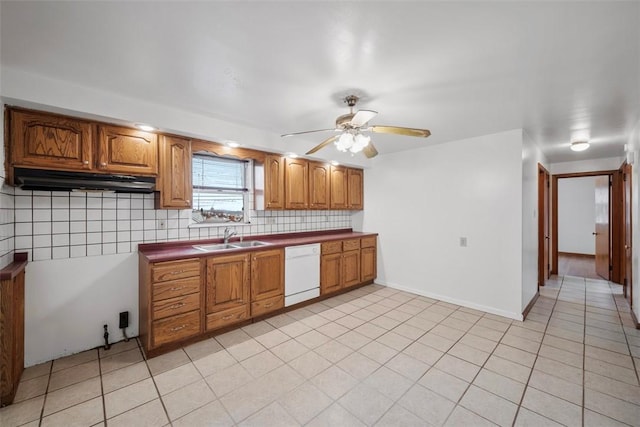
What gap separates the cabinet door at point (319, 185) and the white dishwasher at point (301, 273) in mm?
728

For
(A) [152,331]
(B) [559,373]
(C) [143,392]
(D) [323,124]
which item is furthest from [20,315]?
(B) [559,373]

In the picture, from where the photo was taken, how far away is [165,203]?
2854mm

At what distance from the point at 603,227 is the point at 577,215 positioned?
2.57 metres

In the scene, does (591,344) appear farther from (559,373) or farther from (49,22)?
(49,22)

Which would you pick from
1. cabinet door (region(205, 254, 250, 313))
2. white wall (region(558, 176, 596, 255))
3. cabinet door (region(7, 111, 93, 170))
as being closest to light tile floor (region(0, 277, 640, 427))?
cabinet door (region(205, 254, 250, 313))

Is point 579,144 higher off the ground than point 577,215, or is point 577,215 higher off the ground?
point 579,144

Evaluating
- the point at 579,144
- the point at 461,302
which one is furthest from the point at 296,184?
the point at 579,144

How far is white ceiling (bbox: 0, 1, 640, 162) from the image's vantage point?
142 cm

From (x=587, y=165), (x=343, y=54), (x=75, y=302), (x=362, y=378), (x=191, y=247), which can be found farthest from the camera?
(x=587, y=165)

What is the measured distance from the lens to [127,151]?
8.58ft

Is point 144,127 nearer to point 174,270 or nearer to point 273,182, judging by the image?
point 174,270

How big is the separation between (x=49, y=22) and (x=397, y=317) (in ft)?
12.7

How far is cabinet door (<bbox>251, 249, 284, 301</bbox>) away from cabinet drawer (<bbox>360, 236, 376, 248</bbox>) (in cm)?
164

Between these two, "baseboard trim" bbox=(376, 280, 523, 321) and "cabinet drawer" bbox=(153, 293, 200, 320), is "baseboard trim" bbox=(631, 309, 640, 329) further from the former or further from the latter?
"cabinet drawer" bbox=(153, 293, 200, 320)
